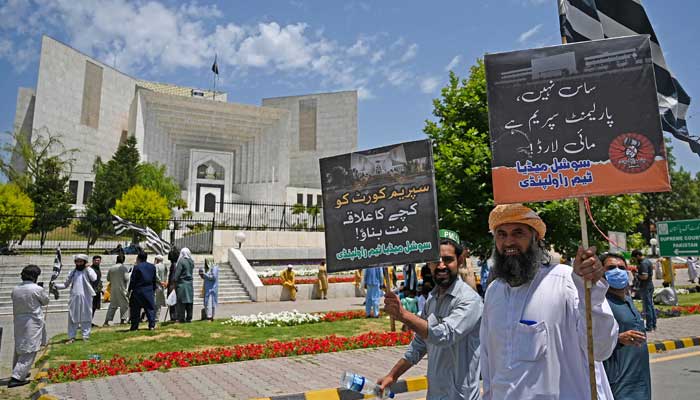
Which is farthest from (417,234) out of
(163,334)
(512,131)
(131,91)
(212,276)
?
(131,91)

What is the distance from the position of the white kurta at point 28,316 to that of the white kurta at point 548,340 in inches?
256

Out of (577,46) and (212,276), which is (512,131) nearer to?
(577,46)

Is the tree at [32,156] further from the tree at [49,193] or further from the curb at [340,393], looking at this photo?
the curb at [340,393]

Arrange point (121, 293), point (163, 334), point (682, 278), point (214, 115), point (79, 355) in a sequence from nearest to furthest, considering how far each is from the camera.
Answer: point (79, 355) → point (163, 334) → point (121, 293) → point (682, 278) → point (214, 115)

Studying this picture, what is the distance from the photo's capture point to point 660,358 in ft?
25.4

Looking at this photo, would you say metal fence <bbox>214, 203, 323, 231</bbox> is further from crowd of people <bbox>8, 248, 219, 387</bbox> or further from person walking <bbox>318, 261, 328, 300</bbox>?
crowd of people <bbox>8, 248, 219, 387</bbox>

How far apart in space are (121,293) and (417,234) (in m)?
10.0

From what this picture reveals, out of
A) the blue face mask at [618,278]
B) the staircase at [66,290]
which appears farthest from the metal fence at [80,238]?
the blue face mask at [618,278]

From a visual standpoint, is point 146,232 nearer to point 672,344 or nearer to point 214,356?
point 214,356

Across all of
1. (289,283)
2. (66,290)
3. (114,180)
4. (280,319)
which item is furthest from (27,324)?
(114,180)

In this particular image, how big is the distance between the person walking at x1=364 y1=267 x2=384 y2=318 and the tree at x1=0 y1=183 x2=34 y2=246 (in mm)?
17261

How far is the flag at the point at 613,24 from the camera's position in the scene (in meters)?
2.91

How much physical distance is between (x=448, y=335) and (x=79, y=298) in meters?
8.79

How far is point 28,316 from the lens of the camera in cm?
636
